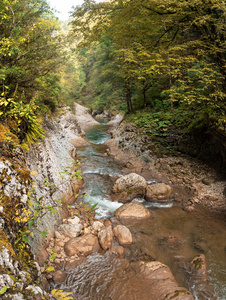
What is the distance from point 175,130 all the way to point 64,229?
→ 26.6 feet

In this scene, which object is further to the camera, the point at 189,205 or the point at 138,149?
the point at 138,149

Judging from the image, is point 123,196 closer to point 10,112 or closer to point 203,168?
point 203,168

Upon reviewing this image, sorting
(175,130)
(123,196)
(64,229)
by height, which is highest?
(175,130)


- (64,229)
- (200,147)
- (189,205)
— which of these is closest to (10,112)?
(64,229)

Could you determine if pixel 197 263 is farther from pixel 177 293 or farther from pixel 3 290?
pixel 3 290

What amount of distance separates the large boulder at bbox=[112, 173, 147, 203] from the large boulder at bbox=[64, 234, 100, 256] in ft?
7.86

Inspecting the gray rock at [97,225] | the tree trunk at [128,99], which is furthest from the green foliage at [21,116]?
the tree trunk at [128,99]

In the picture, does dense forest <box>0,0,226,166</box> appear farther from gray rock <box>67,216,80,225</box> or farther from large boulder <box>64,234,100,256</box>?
large boulder <box>64,234,100,256</box>

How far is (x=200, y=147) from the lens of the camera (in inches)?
331

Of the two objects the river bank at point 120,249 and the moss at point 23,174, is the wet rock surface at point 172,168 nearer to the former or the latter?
the river bank at point 120,249

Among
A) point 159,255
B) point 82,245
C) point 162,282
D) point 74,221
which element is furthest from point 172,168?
point 82,245

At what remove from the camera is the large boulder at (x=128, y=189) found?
264 inches

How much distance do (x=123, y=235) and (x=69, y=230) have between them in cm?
145

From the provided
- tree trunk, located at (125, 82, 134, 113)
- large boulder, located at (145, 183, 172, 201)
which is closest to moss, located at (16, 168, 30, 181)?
large boulder, located at (145, 183, 172, 201)
